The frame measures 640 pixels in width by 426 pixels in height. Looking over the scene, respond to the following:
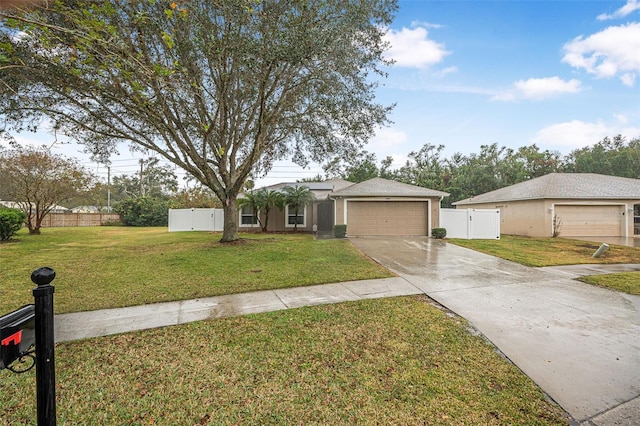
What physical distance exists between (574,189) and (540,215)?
2525 millimetres

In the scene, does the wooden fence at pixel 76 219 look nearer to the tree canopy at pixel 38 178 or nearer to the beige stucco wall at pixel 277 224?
the tree canopy at pixel 38 178

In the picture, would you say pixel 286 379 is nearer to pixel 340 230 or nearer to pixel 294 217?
pixel 340 230

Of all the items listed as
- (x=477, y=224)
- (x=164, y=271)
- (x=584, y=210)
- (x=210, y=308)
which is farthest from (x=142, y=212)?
(x=584, y=210)

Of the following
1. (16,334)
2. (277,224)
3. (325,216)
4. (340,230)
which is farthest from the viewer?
(325,216)

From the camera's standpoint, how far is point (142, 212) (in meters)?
27.0

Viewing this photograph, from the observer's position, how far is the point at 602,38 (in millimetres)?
10055

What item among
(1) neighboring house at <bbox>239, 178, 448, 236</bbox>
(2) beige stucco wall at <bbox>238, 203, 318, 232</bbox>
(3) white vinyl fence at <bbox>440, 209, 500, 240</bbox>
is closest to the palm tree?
(2) beige stucco wall at <bbox>238, 203, 318, 232</bbox>

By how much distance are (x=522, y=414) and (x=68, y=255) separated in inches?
465

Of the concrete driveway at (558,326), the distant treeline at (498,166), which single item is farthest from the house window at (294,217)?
the concrete driveway at (558,326)

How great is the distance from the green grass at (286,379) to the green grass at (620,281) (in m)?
4.60

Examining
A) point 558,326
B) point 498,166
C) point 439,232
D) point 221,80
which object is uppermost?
point 498,166

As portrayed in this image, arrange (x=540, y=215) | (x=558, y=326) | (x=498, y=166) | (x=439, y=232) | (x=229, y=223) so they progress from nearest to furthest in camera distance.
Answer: (x=558, y=326) → (x=229, y=223) → (x=439, y=232) → (x=540, y=215) → (x=498, y=166)

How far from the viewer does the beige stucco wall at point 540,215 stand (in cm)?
1562

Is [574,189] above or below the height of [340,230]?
above
